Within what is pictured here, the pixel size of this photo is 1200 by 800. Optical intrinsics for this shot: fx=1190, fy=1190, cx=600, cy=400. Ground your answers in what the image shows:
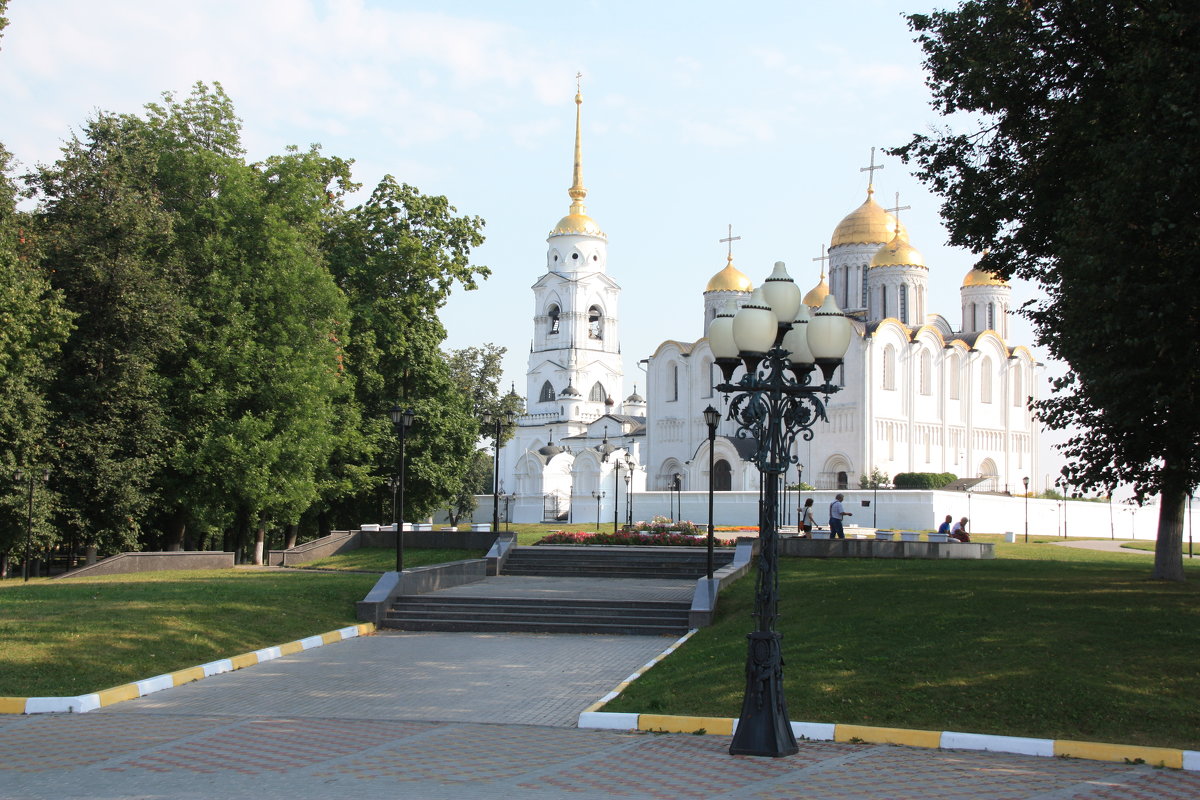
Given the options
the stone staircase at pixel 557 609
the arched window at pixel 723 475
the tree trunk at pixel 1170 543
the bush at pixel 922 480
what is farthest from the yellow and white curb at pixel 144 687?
the arched window at pixel 723 475

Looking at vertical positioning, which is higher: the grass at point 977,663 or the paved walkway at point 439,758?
the grass at point 977,663

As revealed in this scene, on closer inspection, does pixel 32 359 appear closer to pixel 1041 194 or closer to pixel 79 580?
pixel 79 580

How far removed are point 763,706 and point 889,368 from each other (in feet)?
184

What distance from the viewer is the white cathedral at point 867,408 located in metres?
62.0

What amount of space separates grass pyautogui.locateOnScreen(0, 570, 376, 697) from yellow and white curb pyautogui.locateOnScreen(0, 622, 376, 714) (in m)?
0.25

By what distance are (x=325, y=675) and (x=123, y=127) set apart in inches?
852

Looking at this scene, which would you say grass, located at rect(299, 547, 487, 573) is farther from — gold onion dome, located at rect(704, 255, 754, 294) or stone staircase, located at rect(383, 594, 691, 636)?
gold onion dome, located at rect(704, 255, 754, 294)

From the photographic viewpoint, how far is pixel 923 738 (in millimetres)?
10148

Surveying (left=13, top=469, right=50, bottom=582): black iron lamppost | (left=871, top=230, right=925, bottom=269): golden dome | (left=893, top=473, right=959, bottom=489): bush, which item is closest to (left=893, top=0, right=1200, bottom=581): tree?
(left=13, top=469, right=50, bottom=582): black iron lamppost

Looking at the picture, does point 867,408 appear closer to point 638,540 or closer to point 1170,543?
point 638,540

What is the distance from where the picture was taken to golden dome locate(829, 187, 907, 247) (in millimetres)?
70000

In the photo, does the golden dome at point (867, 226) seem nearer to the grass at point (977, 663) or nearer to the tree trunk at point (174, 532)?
the tree trunk at point (174, 532)

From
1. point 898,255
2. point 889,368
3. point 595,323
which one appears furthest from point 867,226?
point 595,323

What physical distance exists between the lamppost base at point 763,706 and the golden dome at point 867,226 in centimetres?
6301
